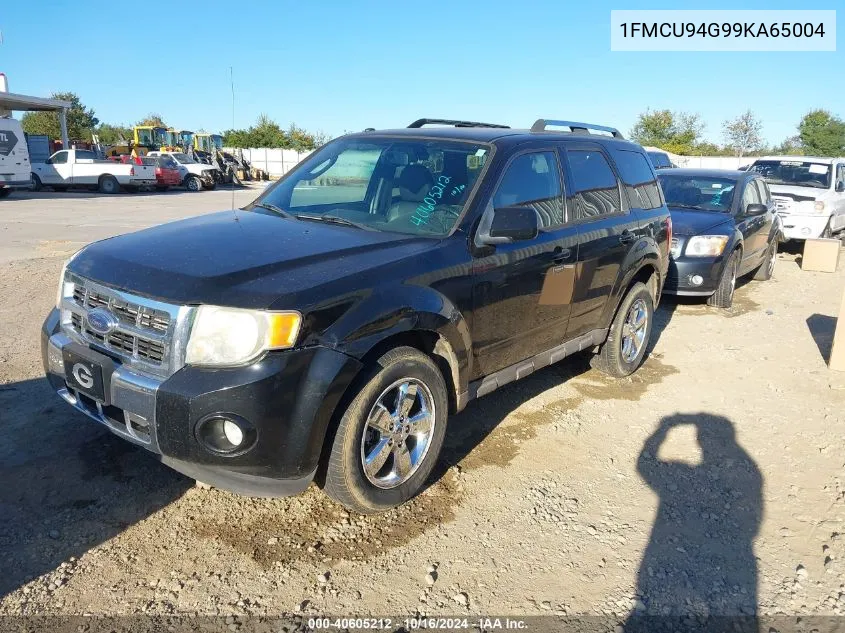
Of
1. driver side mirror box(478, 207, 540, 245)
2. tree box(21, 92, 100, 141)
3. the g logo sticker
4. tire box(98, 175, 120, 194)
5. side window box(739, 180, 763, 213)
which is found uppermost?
tree box(21, 92, 100, 141)

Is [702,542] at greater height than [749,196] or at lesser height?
lesser

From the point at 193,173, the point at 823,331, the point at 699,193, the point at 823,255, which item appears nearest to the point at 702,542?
the point at 823,331

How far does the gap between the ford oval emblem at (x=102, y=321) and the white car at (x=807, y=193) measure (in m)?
11.8

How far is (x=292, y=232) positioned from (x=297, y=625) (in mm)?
1972

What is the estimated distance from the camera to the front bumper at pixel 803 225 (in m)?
12.3

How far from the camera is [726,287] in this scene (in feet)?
27.1

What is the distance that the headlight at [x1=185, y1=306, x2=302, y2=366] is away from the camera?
2.78 meters

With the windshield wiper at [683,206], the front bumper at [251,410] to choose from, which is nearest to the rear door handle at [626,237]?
the front bumper at [251,410]

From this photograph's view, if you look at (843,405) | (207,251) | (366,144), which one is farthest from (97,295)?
(843,405)

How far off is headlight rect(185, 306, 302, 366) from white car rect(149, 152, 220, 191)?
96.9ft

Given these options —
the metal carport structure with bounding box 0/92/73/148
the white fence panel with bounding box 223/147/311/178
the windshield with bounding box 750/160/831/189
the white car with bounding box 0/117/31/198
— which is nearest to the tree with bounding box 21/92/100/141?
the white fence panel with bounding box 223/147/311/178

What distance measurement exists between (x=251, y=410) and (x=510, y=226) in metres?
1.70

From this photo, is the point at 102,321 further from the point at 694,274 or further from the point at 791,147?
the point at 791,147

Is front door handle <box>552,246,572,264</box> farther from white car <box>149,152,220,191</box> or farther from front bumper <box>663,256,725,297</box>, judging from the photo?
white car <box>149,152,220,191</box>
